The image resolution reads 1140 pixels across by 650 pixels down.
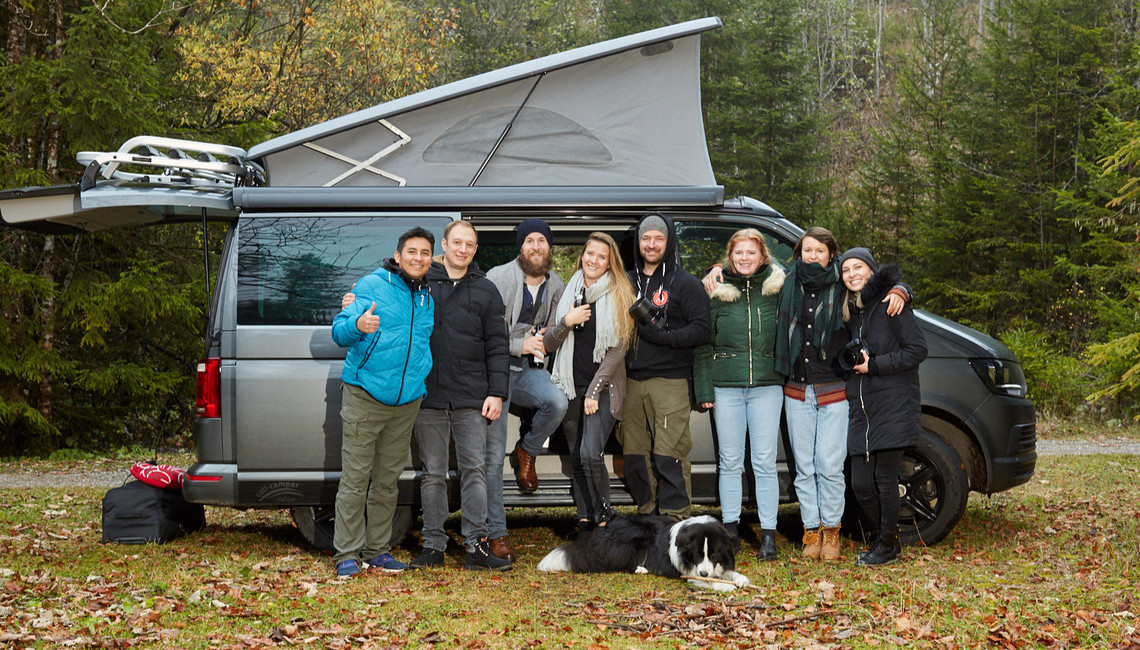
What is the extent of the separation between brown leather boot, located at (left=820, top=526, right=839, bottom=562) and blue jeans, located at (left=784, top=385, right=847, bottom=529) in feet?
0.14

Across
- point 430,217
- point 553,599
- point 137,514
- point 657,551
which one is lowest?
point 553,599

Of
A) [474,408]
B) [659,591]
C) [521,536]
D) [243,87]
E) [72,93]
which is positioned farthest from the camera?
[243,87]

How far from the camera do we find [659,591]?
17.2ft

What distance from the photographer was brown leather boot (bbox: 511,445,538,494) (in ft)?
19.8

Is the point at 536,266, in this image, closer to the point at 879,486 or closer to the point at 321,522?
the point at 321,522

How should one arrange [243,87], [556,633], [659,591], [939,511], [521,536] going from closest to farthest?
[556,633], [659,591], [939,511], [521,536], [243,87]

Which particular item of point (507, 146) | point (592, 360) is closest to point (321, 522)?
point (592, 360)

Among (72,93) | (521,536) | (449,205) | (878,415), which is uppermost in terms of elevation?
(72,93)

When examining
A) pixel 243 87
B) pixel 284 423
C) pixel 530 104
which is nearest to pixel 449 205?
pixel 530 104

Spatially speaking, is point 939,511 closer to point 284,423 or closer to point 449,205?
point 449,205

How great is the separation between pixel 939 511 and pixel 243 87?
48.0ft

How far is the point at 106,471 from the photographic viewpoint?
11.2 meters

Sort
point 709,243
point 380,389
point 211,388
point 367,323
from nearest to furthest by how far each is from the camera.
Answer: point 367,323 < point 380,389 < point 211,388 < point 709,243

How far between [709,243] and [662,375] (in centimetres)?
104
